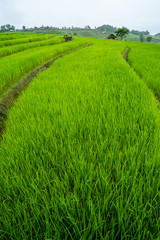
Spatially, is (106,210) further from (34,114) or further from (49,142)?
(34,114)

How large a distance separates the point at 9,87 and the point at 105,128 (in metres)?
2.50

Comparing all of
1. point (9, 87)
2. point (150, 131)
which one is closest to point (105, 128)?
point (150, 131)

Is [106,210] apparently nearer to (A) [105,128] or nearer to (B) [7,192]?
(B) [7,192]

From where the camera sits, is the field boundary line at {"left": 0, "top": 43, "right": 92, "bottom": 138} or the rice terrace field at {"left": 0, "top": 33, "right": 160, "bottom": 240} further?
the field boundary line at {"left": 0, "top": 43, "right": 92, "bottom": 138}

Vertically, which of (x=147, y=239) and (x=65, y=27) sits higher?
(x=65, y=27)

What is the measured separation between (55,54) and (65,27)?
378 feet

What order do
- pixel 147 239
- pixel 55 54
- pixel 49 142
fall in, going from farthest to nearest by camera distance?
pixel 55 54
pixel 49 142
pixel 147 239

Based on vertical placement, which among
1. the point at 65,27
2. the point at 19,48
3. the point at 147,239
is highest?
the point at 65,27

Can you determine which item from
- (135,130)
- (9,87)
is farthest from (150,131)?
(9,87)

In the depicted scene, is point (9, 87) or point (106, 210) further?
point (9, 87)

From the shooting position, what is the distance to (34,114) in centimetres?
146

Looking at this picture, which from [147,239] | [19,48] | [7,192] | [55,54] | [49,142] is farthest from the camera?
[19,48]

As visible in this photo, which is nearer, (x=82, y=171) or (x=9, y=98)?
(x=82, y=171)

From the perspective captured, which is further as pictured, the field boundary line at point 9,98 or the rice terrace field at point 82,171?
the field boundary line at point 9,98
